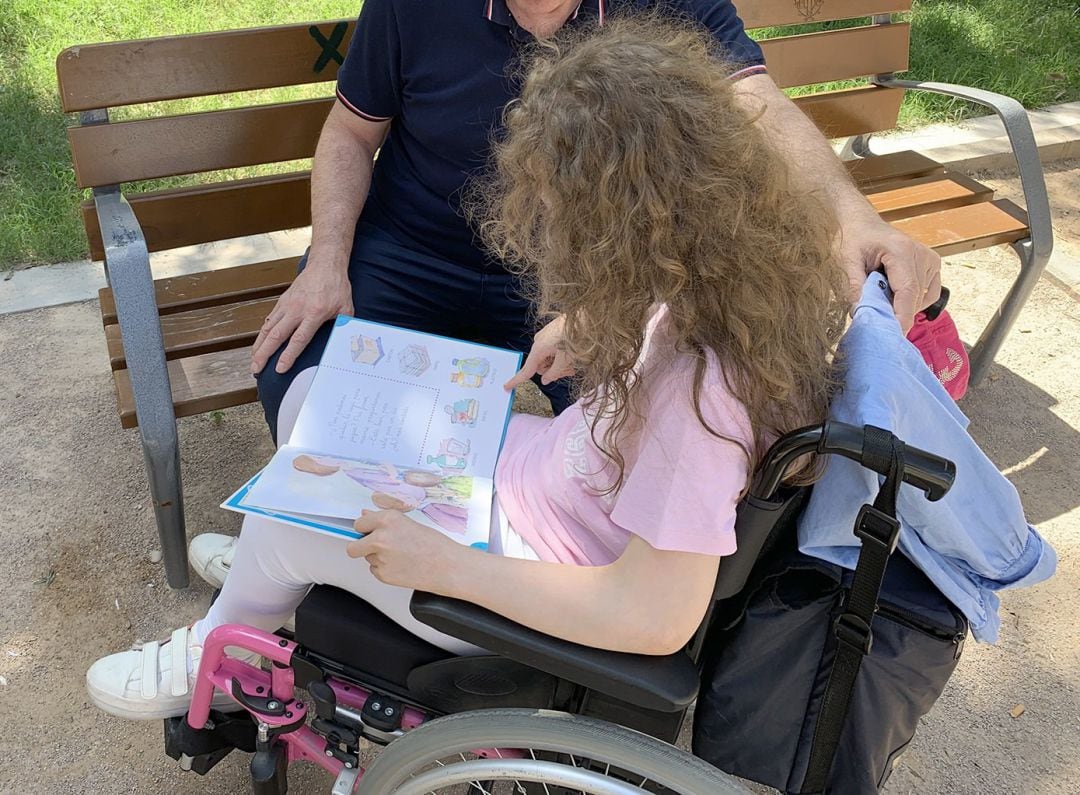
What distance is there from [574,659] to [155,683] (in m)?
0.96

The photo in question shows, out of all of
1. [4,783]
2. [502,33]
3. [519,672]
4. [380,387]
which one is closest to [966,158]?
[502,33]

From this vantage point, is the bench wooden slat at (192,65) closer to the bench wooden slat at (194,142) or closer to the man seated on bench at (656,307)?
the bench wooden slat at (194,142)

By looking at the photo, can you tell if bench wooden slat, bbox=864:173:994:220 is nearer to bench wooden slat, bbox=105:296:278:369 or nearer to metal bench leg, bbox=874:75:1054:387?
metal bench leg, bbox=874:75:1054:387

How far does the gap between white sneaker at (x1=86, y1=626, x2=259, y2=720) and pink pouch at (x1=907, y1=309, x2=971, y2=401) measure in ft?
4.29

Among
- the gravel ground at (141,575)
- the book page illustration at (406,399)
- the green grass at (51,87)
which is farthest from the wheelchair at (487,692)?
the green grass at (51,87)

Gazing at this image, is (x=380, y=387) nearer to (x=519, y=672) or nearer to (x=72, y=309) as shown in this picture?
(x=519, y=672)

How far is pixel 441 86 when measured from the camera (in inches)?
86.7

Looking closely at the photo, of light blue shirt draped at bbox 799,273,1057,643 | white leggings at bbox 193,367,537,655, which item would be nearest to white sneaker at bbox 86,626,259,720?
white leggings at bbox 193,367,537,655

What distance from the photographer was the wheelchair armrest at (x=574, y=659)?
1333 millimetres

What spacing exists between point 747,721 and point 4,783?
150cm

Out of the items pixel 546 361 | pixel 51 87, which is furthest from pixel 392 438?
pixel 51 87

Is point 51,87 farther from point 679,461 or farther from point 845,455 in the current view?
point 845,455

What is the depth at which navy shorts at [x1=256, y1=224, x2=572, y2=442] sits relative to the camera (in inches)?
92.7

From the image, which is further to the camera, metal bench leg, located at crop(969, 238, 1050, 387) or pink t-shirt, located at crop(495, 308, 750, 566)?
metal bench leg, located at crop(969, 238, 1050, 387)
